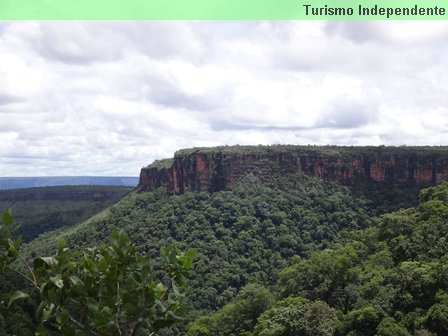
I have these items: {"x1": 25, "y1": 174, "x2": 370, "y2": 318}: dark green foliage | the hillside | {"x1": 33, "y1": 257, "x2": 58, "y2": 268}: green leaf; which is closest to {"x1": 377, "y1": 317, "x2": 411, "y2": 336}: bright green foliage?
{"x1": 33, "y1": 257, "x2": 58, "y2": 268}: green leaf

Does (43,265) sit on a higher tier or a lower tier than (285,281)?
higher

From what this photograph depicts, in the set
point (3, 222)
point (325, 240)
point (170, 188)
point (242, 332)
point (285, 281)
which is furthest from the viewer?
point (170, 188)

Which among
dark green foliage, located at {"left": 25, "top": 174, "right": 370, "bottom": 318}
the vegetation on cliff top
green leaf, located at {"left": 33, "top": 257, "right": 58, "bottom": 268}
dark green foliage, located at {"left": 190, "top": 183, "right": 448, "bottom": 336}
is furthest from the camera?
the vegetation on cliff top

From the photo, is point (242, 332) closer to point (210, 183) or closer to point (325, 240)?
point (325, 240)

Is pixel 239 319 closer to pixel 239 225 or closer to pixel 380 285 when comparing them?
pixel 380 285

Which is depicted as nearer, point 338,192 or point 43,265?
point 43,265

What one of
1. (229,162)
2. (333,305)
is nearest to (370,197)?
(229,162)

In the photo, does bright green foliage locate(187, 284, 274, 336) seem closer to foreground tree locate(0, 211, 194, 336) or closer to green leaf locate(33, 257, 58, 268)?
foreground tree locate(0, 211, 194, 336)

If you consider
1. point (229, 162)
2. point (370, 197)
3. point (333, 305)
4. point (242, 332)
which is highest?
point (229, 162)
